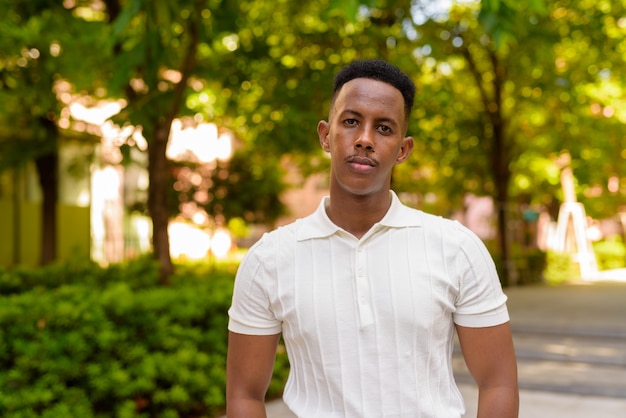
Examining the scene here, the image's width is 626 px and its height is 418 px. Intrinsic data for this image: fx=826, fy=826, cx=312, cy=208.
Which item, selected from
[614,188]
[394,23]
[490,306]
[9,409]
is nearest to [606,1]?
[394,23]

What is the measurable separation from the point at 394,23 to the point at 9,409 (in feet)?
25.6

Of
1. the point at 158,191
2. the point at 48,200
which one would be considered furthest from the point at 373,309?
the point at 48,200

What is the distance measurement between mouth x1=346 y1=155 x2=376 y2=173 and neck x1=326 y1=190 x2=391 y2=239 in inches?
3.3

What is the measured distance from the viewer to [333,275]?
1889 millimetres

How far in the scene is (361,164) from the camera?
190cm

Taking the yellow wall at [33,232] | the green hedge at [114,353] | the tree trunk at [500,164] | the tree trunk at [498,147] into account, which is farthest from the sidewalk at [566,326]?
the yellow wall at [33,232]

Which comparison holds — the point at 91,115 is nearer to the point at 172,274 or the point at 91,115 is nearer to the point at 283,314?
the point at 172,274

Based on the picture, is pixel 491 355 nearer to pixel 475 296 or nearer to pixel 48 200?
pixel 475 296

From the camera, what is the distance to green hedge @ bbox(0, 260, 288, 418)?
536 centimetres

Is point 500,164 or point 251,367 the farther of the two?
point 500,164

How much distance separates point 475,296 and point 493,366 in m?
0.16

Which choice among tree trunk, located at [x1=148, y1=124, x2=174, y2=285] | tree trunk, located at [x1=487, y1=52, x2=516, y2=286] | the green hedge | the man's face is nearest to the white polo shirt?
the man's face

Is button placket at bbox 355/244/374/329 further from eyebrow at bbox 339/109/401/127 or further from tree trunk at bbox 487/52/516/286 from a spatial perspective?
tree trunk at bbox 487/52/516/286

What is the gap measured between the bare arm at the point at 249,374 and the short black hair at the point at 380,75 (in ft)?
2.01
